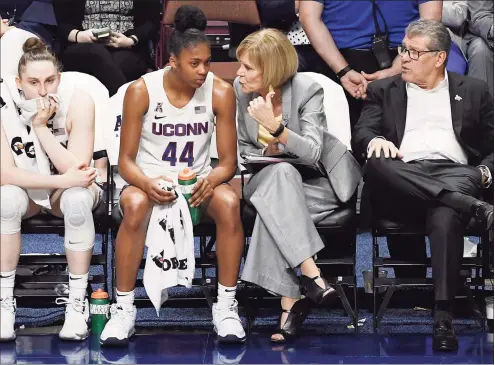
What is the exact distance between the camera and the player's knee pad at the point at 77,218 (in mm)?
4609

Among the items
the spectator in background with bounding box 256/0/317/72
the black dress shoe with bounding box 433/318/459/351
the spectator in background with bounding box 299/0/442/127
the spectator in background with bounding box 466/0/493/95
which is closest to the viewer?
the black dress shoe with bounding box 433/318/459/351

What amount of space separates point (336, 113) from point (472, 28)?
1550mm

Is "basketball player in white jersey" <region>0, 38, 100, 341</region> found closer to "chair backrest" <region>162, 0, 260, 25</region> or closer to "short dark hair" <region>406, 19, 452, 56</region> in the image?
"chair backrest" <region>162, 0, 260, 25</region>

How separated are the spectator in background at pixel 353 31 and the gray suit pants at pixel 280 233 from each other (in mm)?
1227

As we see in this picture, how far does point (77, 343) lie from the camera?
461 cm

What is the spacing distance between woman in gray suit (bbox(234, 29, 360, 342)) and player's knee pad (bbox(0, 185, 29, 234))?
95cm

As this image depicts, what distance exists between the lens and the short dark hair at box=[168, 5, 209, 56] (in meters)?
4.61

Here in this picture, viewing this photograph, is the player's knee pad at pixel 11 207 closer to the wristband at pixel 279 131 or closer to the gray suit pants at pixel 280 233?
the gray suit pants at pixel 280 233

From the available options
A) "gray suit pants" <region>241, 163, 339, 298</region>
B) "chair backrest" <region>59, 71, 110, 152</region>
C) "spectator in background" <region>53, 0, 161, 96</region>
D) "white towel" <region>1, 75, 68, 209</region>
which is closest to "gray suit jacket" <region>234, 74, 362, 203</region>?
"gray suit pants" <region>241, 163, 339, 298</region>

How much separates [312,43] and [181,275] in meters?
1.75

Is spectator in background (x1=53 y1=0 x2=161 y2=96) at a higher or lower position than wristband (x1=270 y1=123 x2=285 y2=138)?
higher

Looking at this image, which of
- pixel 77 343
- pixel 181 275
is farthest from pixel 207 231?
pixel 77 343

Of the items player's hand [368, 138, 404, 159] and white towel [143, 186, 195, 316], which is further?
player's hand [368, 138, 404, 159]

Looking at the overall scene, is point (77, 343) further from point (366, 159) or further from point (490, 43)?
point (490, 43)
